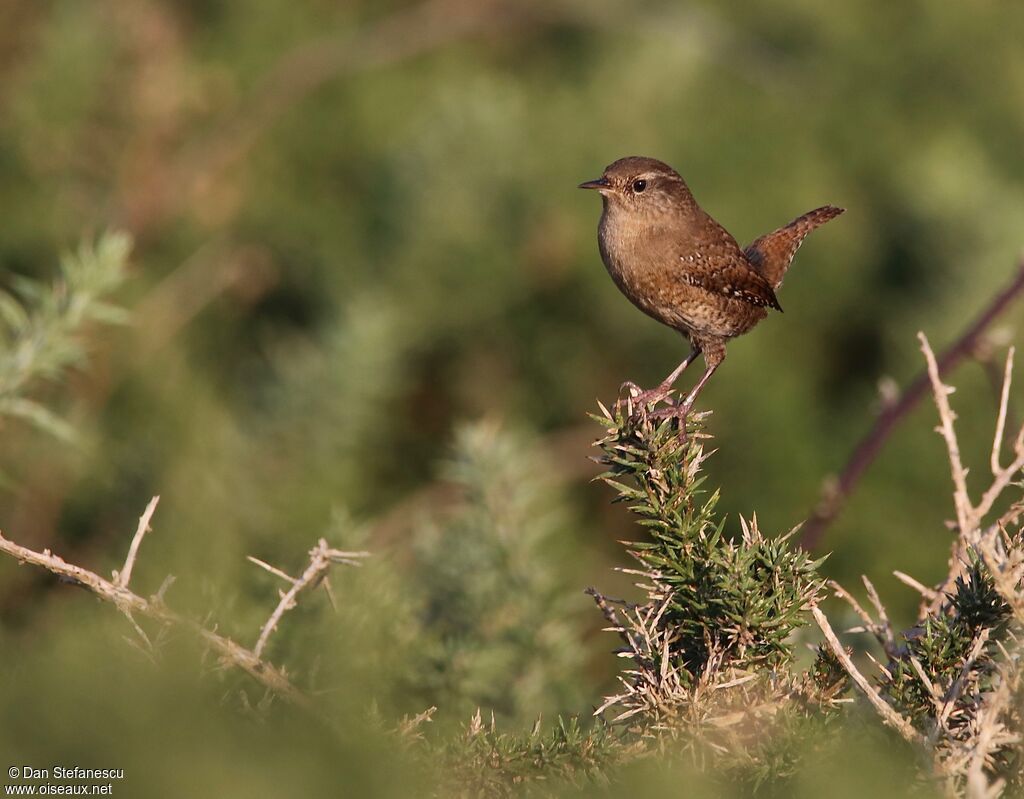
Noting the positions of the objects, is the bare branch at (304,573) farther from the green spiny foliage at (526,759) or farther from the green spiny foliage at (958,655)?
the green spiny foliage at (958,655)

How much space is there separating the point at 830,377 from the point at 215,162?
7.55 feet

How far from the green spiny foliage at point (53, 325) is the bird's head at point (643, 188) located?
136 cm

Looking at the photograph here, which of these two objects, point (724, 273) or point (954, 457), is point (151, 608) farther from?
point (724, 273)

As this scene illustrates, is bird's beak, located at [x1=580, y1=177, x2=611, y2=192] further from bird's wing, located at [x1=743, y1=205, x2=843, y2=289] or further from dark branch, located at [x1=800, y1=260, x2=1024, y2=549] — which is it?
dark branch, located at [x1=800, y1=260, x2=1024, y2=549]

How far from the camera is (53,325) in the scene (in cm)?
235

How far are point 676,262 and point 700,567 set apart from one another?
166 centimetres

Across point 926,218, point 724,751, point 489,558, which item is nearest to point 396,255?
point 926,218

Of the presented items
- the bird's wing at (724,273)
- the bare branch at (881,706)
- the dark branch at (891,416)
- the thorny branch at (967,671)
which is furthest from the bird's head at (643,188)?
the bare branch at (881,706)

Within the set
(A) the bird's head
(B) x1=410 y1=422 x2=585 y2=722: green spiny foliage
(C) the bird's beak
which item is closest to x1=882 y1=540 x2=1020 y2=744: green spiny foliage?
(B) x1=410 y1=422 x2=585 y2=722: green spiny foliage

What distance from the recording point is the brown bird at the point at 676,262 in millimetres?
3172

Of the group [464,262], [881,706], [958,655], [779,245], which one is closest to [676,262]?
[779,245]

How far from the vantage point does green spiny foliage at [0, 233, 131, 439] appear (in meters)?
2.27

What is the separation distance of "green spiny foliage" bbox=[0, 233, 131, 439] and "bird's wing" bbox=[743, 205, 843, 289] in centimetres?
188

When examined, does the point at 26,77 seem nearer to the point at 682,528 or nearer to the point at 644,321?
the point at 644,321
